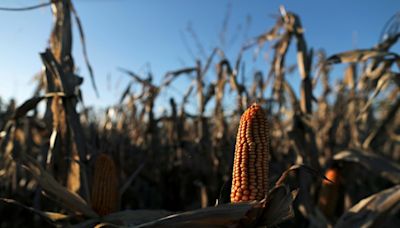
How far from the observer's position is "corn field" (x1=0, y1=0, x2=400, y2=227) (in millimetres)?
1511

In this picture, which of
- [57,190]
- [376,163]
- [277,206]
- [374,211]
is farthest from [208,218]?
[376,163]

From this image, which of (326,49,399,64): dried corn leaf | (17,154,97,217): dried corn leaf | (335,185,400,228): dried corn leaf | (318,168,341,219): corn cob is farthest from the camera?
(326,49,399,64): dried corn leaf

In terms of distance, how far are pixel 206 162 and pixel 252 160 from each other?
3.48 m

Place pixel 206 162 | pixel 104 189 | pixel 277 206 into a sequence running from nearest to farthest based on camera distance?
pixel 277 206 < pixel 104 189 < pixel 206 162

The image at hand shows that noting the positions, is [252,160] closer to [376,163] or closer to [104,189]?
[104,189]

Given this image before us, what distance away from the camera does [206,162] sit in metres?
4.93

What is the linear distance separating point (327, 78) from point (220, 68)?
3.68m

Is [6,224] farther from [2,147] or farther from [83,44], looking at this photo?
[83,44]

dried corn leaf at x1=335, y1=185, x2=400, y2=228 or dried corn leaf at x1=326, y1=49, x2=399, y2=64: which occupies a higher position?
dried corn leaf at x1=326, y1=49, x2=399, y2=64

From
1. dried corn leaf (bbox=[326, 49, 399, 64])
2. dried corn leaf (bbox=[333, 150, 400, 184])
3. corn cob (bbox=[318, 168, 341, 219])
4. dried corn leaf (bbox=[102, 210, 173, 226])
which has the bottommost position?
corn cob (bbox=[318, 168, 341, 219])

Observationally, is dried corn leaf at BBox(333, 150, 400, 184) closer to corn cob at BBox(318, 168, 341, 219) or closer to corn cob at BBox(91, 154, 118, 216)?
corn cob at BBox(318, 168, 341, 219)

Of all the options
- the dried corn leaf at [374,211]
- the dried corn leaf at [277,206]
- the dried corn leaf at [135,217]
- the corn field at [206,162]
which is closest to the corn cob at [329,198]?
the corn field at [206,162]

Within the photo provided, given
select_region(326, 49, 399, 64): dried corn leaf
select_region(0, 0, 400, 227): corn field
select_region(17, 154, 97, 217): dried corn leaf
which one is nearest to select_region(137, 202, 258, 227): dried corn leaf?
select_region(0, 0, 400, 227): corn field

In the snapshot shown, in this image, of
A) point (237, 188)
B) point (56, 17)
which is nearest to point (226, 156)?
point (56, 17)
